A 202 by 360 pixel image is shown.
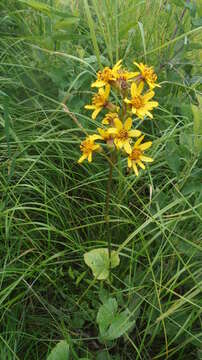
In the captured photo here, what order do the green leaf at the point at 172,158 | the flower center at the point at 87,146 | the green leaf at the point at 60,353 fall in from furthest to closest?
the green leaf at the point at 172,158, the flower center at the point at 87,146, the green leaf at the point at 60,353

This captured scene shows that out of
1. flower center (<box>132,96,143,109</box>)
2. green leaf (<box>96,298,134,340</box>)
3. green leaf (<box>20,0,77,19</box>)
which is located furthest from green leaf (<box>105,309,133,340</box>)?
green leaf (<box>20,0,77,19</box>)

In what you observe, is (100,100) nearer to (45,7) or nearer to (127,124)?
(127,124)

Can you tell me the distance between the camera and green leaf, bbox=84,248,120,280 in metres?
1.02

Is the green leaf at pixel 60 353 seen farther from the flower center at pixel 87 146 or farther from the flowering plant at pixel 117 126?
the flower center at pixel 87 146

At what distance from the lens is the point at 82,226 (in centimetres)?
112

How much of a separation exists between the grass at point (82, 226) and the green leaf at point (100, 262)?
4 cm

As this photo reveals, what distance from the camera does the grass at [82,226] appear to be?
104 centimetres

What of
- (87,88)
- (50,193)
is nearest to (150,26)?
(87,88)

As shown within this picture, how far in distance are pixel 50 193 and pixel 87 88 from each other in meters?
0.42

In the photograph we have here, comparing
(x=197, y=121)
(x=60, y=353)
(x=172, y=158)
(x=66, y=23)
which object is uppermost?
(x=66, y=23)

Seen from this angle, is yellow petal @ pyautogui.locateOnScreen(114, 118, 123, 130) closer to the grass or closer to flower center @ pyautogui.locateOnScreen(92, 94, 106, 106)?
flower center @ pyautogui.locateOnScreen(92, 94, 106, 106)

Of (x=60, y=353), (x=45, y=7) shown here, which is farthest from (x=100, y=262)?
(x=45, y=7)

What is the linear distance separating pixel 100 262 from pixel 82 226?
4.9 inches

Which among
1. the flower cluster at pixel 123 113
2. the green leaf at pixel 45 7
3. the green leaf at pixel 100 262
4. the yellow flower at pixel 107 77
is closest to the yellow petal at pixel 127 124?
the flower cluster at pixel 123 113
